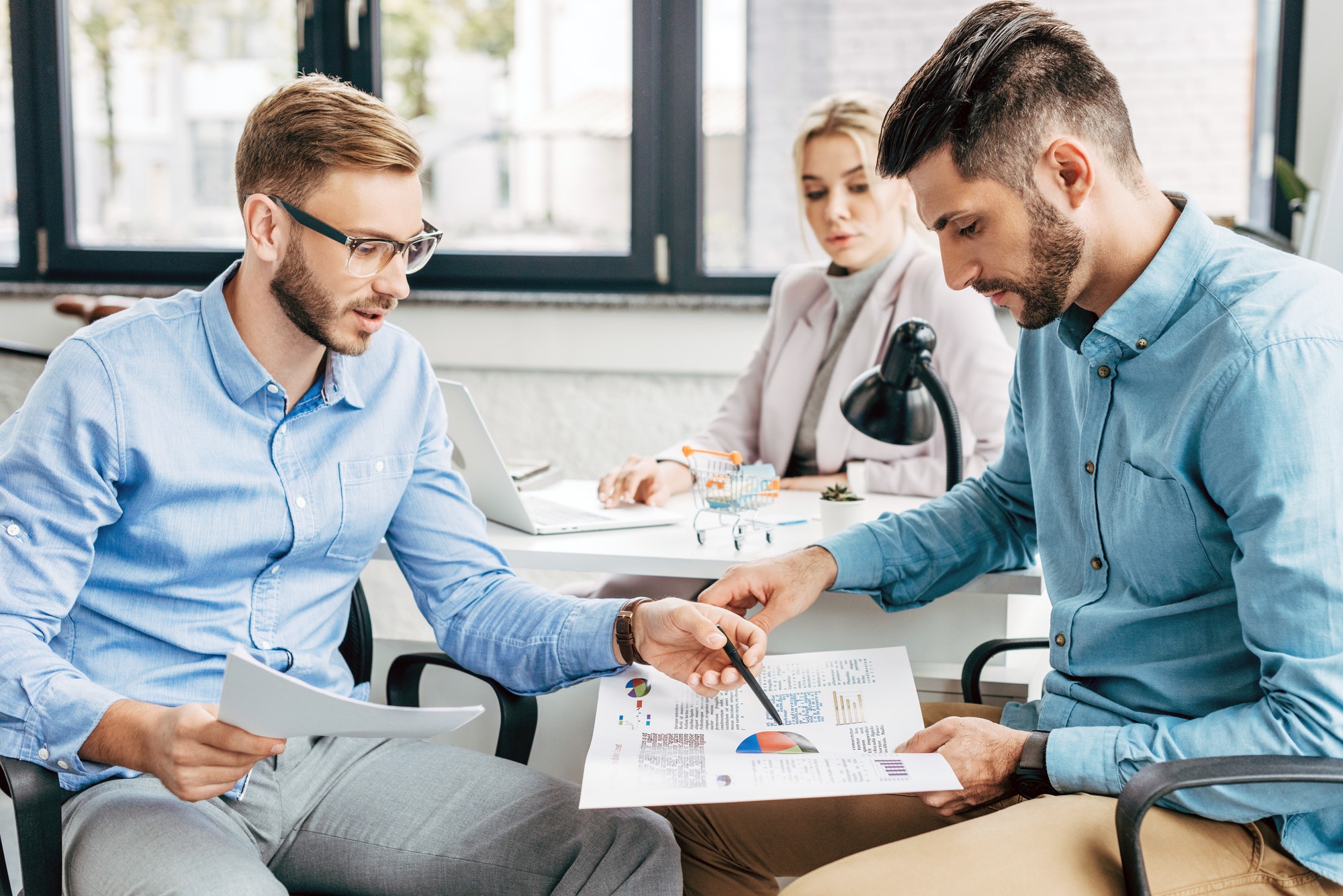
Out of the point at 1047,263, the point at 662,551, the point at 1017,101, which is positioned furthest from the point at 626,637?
the point at 1017,101

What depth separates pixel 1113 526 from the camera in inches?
49.5

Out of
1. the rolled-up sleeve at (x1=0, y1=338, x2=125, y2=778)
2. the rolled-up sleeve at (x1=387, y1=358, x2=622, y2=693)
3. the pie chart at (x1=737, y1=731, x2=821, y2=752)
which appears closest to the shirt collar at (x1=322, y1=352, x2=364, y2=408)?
the rolled-up sleeve at (x1=387, y1=358, x2=622, y2=693)

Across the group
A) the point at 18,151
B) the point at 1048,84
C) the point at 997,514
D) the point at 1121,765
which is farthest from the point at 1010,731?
the point at 18,151

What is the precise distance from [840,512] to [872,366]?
2.46 feet

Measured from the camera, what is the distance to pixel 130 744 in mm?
1115

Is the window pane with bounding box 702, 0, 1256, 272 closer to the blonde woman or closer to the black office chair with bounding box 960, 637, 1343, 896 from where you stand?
the blonde woman

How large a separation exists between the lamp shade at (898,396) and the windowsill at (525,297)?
168 centimetres

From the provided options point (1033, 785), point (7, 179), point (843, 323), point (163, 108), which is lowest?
point (1033, 785)

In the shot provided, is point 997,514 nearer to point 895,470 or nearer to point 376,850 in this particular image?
point 895,470

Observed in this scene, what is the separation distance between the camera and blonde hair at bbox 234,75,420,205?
1.35 m

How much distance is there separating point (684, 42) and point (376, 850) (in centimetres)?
271

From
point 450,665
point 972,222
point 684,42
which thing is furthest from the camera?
point 684,42

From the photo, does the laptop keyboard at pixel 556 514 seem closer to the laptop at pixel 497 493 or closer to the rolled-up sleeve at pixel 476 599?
→ the laptop at pixel 497 493

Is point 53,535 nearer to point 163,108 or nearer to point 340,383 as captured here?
point 340,383
